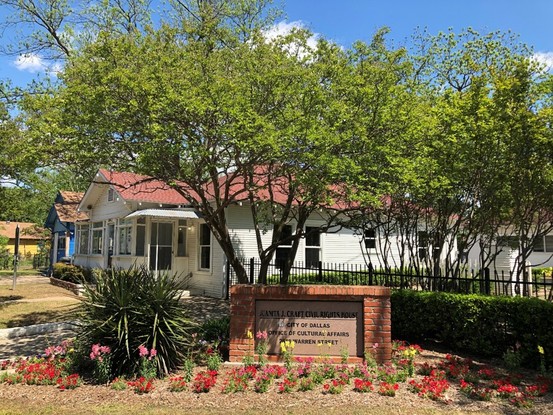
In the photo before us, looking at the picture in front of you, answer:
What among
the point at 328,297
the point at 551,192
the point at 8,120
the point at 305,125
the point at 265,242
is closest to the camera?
the point at 305,125

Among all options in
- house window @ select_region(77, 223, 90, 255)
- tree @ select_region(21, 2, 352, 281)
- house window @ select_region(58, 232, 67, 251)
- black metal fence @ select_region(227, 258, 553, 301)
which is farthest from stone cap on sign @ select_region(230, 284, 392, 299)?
house window @ select_region(58, 232, 67, 251)

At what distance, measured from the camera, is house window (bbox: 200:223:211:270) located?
653 inches

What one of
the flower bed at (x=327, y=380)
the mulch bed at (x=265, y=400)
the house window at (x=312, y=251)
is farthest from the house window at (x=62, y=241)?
the mulch bed at (x=265, y=400)

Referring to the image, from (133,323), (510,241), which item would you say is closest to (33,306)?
(133,323)

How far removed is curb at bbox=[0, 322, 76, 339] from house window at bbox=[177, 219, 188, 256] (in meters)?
7.73

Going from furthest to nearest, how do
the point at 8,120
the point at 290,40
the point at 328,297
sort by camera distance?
1. the point at 8,120
2. the point at 290,40
3. the point at 328,297

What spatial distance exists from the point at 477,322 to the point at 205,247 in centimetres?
1132

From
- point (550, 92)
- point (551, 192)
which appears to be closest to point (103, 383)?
point (551, 192)

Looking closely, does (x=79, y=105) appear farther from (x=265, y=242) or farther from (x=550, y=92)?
(x=265, y=242)

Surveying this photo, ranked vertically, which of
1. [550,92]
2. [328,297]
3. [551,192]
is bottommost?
[328,297]

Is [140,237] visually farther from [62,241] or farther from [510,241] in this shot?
[62,241]

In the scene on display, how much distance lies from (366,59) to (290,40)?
4.60 feet

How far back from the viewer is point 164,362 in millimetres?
6223

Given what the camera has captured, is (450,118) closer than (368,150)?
No
